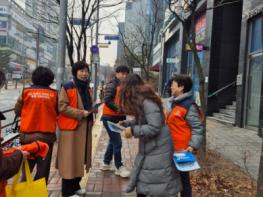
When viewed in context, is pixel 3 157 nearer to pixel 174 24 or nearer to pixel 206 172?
pixel 206 172

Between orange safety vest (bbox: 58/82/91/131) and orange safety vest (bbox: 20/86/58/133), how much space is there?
280 millimetres

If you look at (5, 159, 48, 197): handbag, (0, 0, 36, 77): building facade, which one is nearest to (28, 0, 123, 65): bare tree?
(5, 159, 48, 197): handbag

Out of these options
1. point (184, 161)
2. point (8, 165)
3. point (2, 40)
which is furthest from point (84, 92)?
point (2, 40)

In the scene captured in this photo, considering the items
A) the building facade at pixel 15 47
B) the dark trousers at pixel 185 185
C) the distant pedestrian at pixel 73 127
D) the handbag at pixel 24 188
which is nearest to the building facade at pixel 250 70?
the distant pedestrian at pixel 73 127

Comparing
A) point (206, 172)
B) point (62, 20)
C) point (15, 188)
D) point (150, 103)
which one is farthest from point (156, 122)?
point (62, 20)

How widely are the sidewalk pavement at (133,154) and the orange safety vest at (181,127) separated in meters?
1.66

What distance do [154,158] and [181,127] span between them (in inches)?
21.5

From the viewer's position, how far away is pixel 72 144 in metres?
5.29

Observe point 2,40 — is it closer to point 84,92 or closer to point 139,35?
point 139,35

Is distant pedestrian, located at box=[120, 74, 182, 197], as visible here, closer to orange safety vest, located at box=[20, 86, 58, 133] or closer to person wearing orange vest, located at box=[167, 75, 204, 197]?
person wearing orange vest, located at box=[167, 75, 204, 197]

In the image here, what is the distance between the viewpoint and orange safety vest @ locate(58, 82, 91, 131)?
5258 mm

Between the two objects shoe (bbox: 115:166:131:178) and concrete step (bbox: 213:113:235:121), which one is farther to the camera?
concrete step (bbox: 213:113:235:121)

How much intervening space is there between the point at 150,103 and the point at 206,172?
2.65 metres

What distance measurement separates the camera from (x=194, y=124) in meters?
4.29
